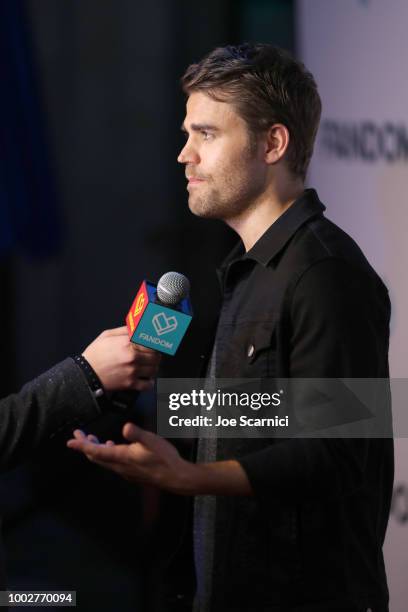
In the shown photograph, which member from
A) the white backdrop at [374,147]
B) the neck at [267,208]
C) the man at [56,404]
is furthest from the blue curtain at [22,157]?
the neck at [267,208]

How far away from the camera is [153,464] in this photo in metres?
1.22

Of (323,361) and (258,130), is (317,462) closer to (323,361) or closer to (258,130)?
(323,361)

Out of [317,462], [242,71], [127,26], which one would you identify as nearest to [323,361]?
[317,462]

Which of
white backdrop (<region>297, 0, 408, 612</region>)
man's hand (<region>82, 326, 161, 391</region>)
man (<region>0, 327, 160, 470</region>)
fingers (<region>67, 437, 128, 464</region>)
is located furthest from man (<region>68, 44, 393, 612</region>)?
white backdrop (<region>297, 0, 408, 612</region>)

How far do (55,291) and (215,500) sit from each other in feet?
5.73

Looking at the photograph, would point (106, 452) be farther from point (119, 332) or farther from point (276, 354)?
point (119, 332)

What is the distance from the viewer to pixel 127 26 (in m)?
3.24

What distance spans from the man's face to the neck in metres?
0.01

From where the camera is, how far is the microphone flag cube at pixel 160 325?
157 cm

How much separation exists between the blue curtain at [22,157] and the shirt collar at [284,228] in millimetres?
1631

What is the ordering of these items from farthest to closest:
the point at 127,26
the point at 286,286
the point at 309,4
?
1. the point at 127,26
2. the point at 309,4
3. the point at 286,286

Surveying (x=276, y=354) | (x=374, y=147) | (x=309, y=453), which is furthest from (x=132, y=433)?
(x=374, y=147)

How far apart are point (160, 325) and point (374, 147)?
1.51 meters

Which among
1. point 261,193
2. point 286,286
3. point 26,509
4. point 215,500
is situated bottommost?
point 26,509
